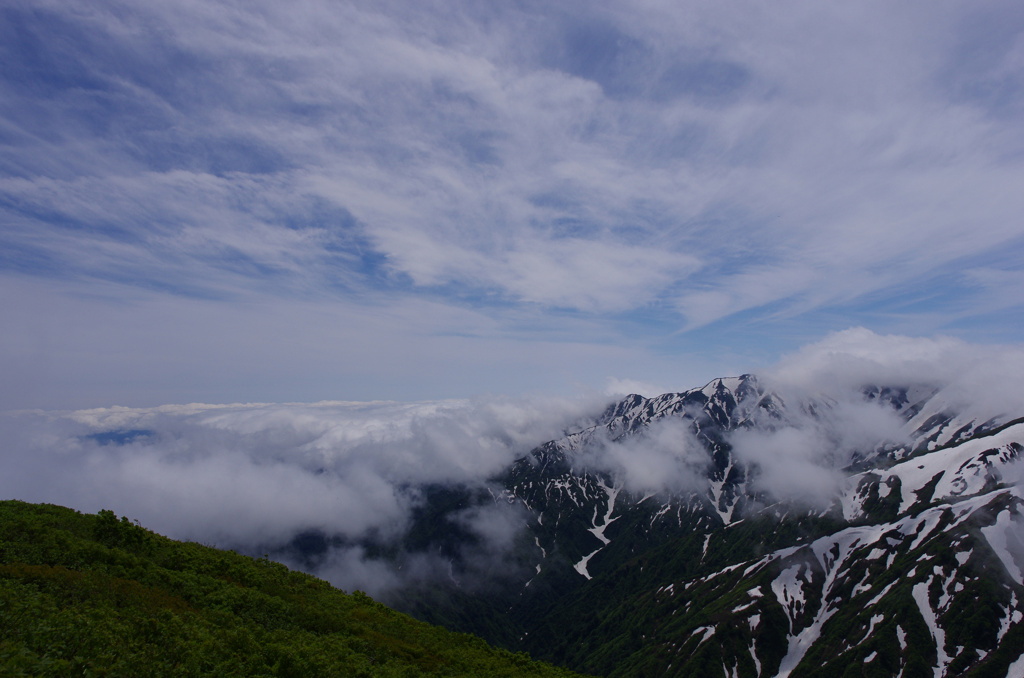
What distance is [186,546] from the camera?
44.7m

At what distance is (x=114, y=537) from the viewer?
37.0m

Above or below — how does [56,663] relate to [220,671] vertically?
above

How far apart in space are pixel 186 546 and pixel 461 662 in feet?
92.5

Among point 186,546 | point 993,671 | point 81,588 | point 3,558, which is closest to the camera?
point 81,588

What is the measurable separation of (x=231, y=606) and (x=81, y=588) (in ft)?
32.9

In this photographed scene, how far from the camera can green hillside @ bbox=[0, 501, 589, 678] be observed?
786 inches

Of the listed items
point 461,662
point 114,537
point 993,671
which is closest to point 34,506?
point 114,537

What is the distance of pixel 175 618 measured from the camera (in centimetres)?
2555

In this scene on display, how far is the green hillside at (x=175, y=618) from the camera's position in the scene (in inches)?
786

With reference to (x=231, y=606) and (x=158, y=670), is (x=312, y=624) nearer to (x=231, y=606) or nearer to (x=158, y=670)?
(x=231, y=606)

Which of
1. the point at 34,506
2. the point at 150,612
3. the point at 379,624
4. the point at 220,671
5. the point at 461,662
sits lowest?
the point at 461,662

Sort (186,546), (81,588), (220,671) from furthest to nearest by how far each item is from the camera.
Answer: (186,546)
(81,588)
(220,671)

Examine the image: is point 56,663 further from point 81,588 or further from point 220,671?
point 81,588

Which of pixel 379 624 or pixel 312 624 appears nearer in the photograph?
pixel 312 624
